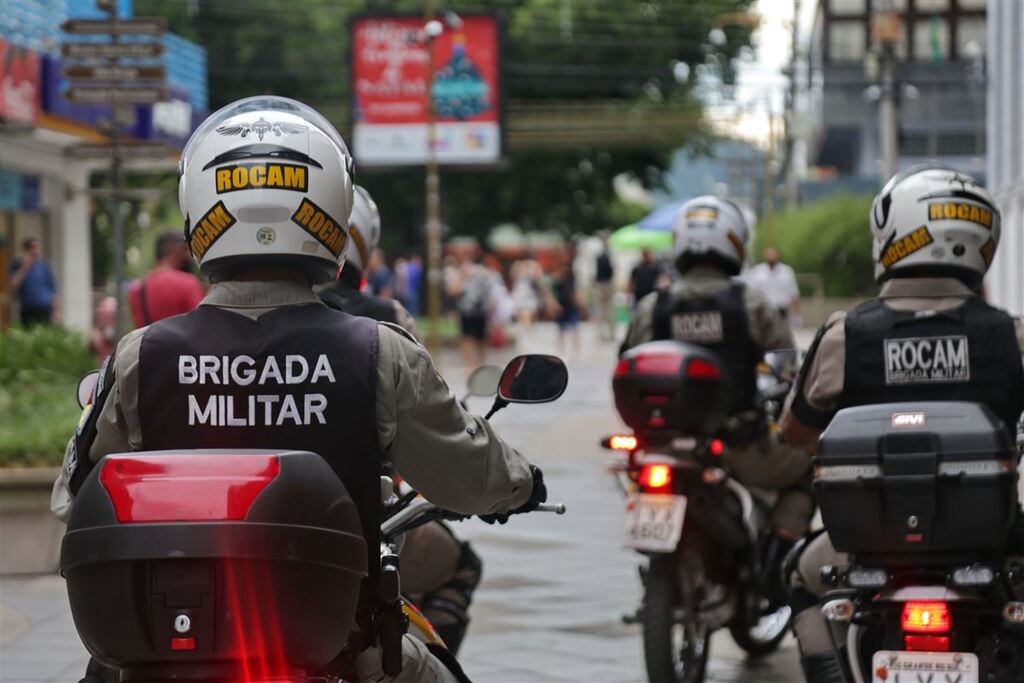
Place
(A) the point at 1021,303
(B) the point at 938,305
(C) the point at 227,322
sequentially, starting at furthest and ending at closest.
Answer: (A) the point at 1021,303 → (B) the point at 938,305 → (C) the point at 227,322

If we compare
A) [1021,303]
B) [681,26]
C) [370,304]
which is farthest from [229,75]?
[370,304]

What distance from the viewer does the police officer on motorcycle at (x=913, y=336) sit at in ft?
15.9

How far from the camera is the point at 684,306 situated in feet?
23.7

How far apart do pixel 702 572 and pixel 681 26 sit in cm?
4609

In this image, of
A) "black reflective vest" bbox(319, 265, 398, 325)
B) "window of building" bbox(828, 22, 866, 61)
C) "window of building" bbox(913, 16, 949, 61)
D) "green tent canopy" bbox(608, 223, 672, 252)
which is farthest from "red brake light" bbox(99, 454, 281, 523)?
"window of building" bbox(828, 22, 866, 61)

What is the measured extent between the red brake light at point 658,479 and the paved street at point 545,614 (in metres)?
0.96

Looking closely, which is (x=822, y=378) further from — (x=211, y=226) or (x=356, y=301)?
(x=211, y=226)

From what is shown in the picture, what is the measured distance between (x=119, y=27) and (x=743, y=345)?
591 centimetres

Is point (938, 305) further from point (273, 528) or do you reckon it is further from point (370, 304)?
point (273, 528)

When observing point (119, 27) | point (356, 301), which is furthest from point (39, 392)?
point (356, 301)

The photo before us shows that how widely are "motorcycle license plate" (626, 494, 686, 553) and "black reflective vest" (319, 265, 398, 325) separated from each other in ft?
3.92

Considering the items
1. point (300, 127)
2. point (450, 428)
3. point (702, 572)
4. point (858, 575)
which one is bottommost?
point (702, 572)

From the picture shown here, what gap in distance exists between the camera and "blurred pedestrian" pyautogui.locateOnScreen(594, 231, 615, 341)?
118 ft

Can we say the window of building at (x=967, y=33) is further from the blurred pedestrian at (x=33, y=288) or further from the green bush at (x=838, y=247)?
the blurred pedestrian at (x=33, y=288)
